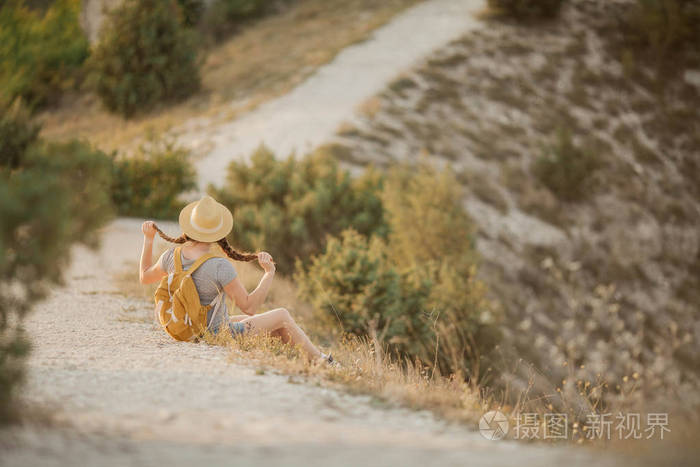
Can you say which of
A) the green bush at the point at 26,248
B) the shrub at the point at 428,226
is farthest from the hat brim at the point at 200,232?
the shrub at the point at 428,226

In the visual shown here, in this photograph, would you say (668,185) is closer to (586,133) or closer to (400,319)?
(586,133)

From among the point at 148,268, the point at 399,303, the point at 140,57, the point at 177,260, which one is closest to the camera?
the point at 177,260

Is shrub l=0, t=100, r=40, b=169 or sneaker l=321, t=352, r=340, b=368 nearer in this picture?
shrub l=0, t=100, r=40, b=169

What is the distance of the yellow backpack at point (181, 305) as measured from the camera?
4.32 meters

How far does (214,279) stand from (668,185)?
53.0 feet

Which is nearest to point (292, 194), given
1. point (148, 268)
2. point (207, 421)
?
point (148, 268)

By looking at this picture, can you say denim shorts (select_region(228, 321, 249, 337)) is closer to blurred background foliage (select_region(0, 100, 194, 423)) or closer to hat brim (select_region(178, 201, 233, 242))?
hat brim (select_region(178, 201, 233, 242))

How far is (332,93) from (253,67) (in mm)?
5516

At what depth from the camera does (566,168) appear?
15648 millimetres

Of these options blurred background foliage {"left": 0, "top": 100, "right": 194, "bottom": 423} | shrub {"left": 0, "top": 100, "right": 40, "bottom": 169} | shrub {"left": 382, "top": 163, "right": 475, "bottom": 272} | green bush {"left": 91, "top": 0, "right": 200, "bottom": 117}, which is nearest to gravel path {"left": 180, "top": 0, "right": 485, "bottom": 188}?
shrub {"left": 382, "top": 163, "right": 475, "bottom": 272}

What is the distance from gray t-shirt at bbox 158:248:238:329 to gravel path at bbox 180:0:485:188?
728cm

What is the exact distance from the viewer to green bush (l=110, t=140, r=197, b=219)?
12188 millimetres

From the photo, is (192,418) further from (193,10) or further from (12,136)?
(193,10)

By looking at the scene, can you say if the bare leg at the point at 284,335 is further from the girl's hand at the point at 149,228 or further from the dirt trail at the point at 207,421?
the girl's hand at the point at 149,228
